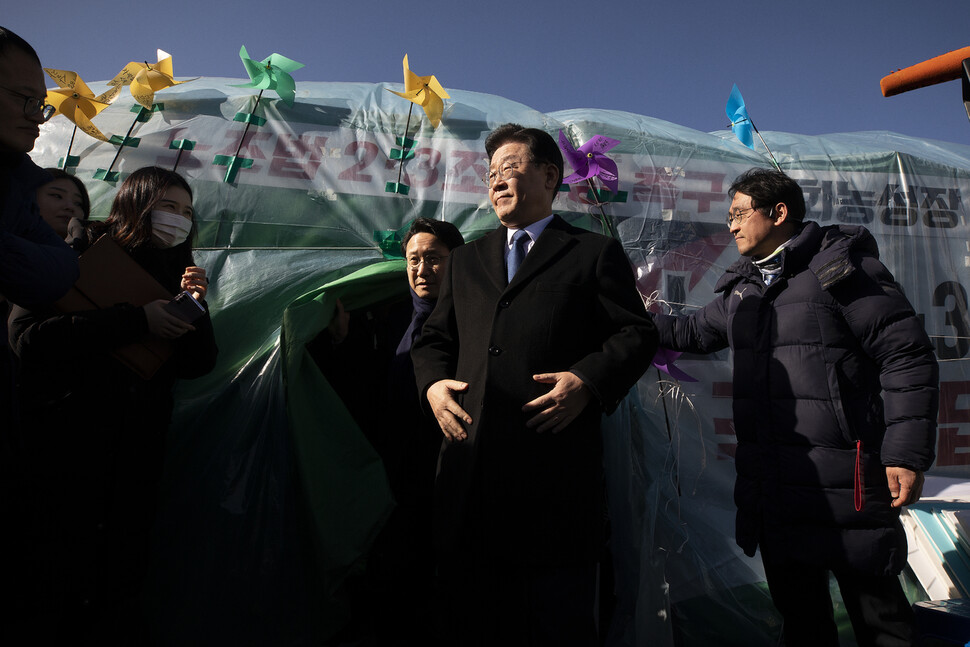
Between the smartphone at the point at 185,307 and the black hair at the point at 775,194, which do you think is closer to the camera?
the smartphone at the point at 185,307

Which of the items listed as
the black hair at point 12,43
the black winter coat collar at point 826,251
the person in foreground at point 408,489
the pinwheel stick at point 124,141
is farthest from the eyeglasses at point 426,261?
the pinwheel stick at point 124,141

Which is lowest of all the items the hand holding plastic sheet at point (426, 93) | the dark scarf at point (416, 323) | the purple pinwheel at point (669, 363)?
the purple pinwheel at point (669, 363)

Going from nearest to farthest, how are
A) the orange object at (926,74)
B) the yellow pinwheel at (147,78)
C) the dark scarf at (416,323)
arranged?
the orange object at (926,74) < the dark scarf at (416,323) < the yellow pinwheel at (147,78)

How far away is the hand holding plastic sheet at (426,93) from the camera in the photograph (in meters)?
2.87

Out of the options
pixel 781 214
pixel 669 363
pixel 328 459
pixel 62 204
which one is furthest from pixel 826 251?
pixel 62 204

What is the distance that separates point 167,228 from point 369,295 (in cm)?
72

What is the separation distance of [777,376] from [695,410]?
83 cm

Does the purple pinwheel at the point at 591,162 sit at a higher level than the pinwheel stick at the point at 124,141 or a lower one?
lower

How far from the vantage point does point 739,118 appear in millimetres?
3188

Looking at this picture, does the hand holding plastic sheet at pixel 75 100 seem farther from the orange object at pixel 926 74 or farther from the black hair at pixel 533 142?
the orange object at pixel 926 74

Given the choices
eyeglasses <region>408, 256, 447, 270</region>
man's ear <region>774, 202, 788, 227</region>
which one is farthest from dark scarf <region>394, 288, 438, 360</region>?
man's ear <region>774, 202, 788, 227</region>

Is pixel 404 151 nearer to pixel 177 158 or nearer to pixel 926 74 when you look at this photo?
pixel 177 158

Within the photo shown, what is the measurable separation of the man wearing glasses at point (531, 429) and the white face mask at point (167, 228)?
97 cm

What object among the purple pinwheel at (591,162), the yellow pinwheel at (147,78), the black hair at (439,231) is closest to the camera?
the black hair at (439,231)
